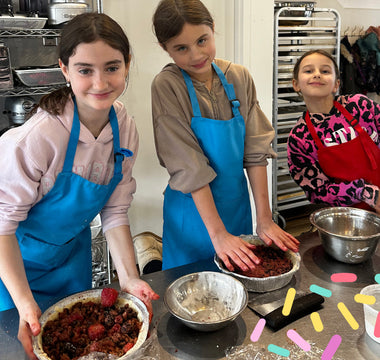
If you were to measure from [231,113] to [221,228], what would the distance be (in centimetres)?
46

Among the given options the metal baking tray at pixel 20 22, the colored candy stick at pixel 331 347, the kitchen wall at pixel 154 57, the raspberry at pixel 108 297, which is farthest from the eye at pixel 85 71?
the kitchen wall at pixel 154 57

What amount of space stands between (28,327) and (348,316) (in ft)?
2.65

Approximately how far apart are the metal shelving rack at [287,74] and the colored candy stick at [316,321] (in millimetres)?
2540

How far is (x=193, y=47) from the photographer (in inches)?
53.2

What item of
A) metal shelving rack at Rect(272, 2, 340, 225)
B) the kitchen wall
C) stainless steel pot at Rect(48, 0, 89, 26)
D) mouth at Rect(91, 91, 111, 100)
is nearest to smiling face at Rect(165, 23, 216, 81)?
mouth at Rect(91, 91, 111, 100)

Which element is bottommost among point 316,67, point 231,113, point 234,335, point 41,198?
point 234,335

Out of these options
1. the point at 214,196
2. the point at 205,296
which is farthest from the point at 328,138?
the point at 205,296

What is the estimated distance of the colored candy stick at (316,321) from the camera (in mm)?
1022

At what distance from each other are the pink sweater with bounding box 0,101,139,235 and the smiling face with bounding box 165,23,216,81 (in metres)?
0.29

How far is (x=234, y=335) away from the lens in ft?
3.30

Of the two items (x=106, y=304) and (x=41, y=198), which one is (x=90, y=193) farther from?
(x=106, y=304)

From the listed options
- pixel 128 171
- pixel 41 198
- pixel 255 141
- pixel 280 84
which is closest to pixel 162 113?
pixel 128 171

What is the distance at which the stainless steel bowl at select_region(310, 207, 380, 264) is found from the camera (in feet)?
4.12

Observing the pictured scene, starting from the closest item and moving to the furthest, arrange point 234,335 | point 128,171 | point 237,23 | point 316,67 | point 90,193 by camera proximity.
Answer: point 234,335
point 90,193
point 128,171
point 316,67
point 237,23
